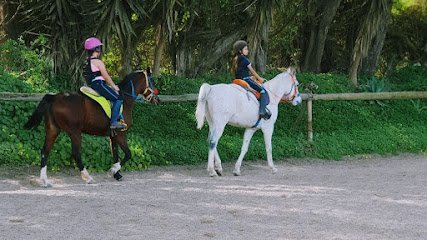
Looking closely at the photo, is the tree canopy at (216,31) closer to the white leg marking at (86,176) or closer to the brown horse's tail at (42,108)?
the brown horse's tail at (42,108)

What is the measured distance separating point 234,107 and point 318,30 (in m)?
8.94

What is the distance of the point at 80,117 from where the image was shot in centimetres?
965

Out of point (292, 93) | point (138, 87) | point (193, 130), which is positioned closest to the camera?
point (138, 87)

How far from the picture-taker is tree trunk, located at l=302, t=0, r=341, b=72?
1862cm

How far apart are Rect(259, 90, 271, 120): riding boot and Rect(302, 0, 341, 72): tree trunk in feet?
26.8

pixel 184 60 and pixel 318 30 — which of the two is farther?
pixel 318 30

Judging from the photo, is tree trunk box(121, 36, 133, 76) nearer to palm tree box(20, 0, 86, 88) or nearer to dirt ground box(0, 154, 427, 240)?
palm tree box(20, 0, 86, 88)

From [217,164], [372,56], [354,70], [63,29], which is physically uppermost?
[63,29]

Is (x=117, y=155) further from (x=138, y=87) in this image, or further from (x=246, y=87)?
(x=246, y=87)

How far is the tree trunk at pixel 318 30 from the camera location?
61.1ft

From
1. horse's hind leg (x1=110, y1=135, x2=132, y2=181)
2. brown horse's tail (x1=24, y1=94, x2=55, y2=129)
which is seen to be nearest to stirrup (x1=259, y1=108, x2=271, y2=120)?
horse's hind leg (x1=110, y1=135, x2=132, y2=181)

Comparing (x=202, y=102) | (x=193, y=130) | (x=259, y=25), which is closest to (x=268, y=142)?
(x=202, y=102)

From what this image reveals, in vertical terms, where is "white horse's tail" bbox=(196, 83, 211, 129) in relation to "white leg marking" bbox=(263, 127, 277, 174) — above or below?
above

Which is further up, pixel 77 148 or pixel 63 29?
pixel 63 29
